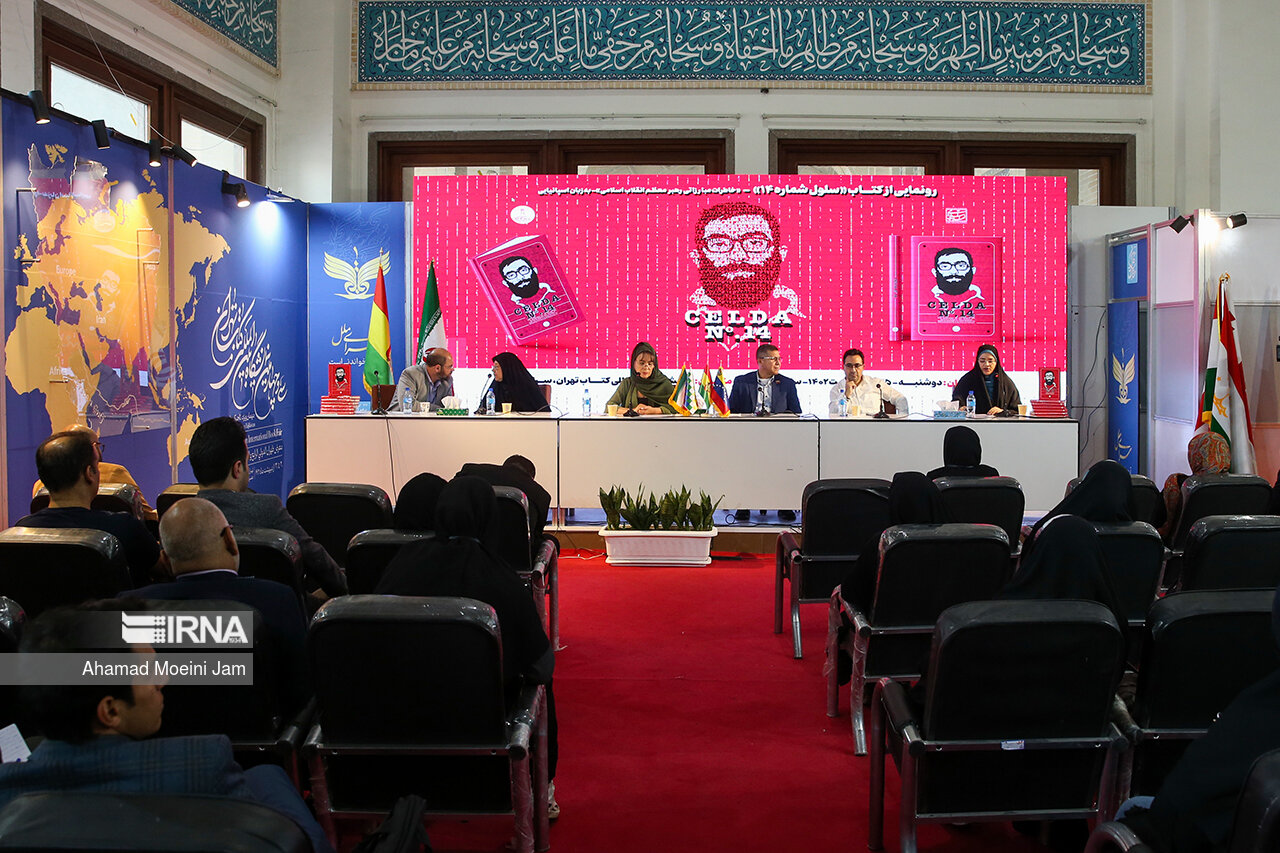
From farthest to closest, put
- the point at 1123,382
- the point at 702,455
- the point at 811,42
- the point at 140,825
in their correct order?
1. the point at 811,42
2. the point at 1123,382
3. the point at 702,455
4. the point at 140,825

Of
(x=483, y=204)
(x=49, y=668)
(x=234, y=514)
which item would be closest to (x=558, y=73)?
(x=483, y=204)

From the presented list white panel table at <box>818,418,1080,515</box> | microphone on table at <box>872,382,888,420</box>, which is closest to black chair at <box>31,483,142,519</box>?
white panel table at <box>818,418,1080,515</box>

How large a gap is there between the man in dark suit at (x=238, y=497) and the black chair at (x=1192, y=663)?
2.07 meters

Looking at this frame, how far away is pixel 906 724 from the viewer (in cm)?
216

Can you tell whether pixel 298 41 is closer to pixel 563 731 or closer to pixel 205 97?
pixel 205 97

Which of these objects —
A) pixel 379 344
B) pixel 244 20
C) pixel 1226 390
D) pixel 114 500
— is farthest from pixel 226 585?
pixel 244 20

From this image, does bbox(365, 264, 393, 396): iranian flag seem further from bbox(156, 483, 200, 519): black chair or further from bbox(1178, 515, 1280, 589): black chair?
bbox(1178, 515, 1280, 589): black chair

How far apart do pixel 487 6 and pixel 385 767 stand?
7.70m

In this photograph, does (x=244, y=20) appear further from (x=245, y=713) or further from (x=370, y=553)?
(x=245, y=713)

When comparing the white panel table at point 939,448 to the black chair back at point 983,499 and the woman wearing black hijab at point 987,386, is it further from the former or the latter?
the black chair back at point 983,499

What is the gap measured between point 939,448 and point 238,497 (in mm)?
4536

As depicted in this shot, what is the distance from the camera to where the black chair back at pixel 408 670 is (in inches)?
79.3

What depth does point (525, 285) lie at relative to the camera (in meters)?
8.30

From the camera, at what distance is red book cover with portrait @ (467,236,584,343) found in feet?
27.2
